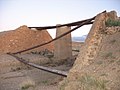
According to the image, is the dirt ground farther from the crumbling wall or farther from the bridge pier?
the bridge pier

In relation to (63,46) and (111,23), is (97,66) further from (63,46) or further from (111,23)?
(63,46)

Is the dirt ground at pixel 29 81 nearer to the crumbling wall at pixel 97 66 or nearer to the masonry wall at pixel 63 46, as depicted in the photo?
the crumbling wall at pixel 97 66

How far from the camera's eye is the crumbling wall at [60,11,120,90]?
545cm

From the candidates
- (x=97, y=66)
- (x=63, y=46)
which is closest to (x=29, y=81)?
(x=97, y=66)

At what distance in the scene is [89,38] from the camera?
7.25 metres

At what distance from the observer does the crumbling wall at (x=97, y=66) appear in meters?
5.45

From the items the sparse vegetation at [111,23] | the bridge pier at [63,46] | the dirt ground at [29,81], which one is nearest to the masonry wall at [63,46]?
the bridge pier at [63,46]

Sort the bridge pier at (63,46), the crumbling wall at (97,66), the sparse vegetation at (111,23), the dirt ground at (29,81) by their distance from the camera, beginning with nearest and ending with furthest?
1. the crumbling wall at (97,66)
2. the sparse vegetation at (111,23)
3. the dirt ground at (29,81)
4. the bridge pier at (63,46)

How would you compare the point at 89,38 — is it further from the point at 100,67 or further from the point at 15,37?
the point at 15,37

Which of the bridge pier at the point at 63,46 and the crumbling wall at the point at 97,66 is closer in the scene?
the crumbling wall at the point at 97,66

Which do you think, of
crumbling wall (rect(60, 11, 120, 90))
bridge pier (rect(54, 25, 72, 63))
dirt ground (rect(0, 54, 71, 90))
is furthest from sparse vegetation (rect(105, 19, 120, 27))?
bridge pier (rect(54, 25, 72, 63))

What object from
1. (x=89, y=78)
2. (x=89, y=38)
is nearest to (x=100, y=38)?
(x=89, y=38)

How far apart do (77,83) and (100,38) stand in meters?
1.74

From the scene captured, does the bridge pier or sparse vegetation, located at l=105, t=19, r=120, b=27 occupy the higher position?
sparse vegetation, located at l=105, t=19, r=120, b=27
